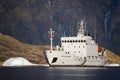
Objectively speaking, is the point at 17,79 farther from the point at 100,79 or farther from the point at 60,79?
the point at 100,79

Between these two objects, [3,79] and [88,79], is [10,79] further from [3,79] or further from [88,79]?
[88,79]

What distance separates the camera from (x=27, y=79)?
125688 millimetres

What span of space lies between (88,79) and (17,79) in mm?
16109

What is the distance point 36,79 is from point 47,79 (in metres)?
3.27

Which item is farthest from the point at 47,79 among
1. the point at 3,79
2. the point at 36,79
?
the point at 3,79

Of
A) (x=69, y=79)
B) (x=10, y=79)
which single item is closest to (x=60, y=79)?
(x=69, y=79)

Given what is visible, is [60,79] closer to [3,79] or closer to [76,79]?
[76,79]

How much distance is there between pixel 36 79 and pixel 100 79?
14226 mm

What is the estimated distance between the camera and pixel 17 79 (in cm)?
12619

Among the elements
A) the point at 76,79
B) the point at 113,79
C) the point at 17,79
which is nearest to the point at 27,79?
the point at 17,79

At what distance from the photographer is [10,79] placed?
4916 inches

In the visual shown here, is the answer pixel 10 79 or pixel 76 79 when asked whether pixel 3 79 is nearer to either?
pixel 10 79

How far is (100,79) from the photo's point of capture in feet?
423

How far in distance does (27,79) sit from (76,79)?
36.6 feet
